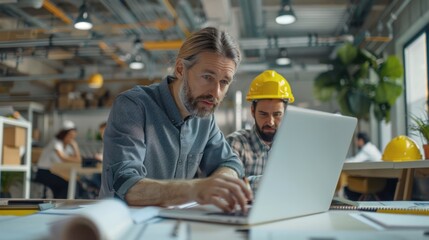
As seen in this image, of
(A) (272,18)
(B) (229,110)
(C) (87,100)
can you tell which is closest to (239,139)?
(A) (272,18)

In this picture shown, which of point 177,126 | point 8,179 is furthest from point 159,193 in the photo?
point 8,179

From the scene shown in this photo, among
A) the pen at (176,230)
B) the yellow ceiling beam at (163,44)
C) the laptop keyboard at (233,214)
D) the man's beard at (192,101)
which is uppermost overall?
the yellow ceiling beam at (163,44)

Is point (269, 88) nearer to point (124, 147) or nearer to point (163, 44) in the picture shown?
point (124, 147)

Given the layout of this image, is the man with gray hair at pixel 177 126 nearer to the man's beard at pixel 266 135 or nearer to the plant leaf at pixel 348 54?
the man's beard at pixel 266 135

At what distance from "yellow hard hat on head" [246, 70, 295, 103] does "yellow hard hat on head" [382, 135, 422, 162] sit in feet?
2.83

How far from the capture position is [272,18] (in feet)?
26.8

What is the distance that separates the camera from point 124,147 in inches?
53.1

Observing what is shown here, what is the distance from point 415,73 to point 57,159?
5.04 m

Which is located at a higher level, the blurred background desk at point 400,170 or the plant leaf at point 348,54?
the plant leaf at point 348,54

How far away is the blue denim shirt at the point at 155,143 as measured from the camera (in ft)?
4.40

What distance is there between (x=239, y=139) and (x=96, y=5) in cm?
537

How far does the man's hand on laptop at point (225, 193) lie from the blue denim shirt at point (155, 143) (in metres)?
0.33

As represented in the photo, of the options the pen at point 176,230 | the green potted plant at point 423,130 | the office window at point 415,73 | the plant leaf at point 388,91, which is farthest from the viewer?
the office window at point 415,73

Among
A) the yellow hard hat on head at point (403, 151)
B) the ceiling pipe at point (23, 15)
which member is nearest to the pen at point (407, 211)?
the yellow hard hat on head at point (403, 151)
